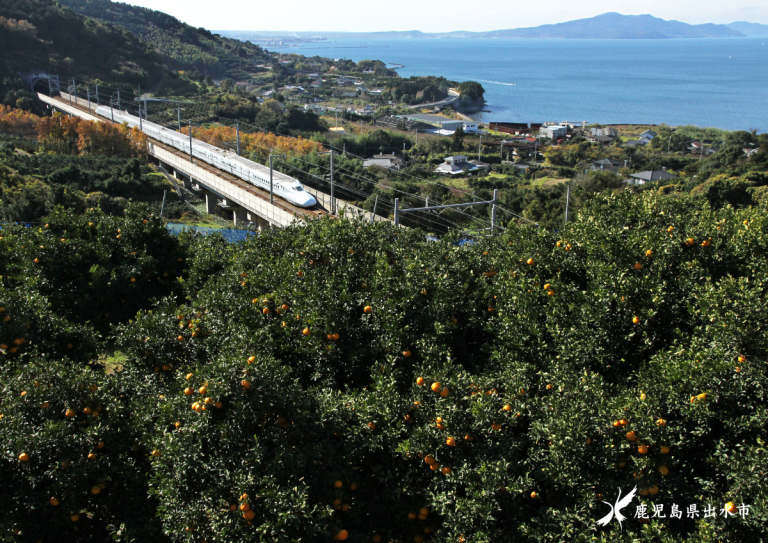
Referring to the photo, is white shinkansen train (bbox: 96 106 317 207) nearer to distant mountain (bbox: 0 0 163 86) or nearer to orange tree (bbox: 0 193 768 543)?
orange tree (bbox: 0 193 768 543)

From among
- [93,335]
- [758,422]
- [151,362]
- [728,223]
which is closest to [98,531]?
[151,362]

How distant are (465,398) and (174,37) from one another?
401 ft

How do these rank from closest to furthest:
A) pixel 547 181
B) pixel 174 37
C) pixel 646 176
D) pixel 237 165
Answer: pixel 237 165 → pixel 646 176 → pixel 547 181 → pixel 174 37

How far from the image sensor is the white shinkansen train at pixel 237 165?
77.7ft

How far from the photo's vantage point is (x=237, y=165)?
2883 centimetres

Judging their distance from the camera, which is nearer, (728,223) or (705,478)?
(705,478)

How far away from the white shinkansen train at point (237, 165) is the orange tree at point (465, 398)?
57.0ft

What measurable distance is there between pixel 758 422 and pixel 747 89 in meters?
146

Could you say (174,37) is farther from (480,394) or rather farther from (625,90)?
(480,394)

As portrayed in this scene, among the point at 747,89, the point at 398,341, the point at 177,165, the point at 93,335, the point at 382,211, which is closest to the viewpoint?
the point at 398,341

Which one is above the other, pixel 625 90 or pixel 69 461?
pixel 625 90

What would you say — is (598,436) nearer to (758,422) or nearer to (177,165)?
(758,422)

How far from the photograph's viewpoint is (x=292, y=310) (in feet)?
19.8

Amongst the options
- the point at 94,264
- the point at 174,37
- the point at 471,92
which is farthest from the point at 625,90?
the point at 94,264
